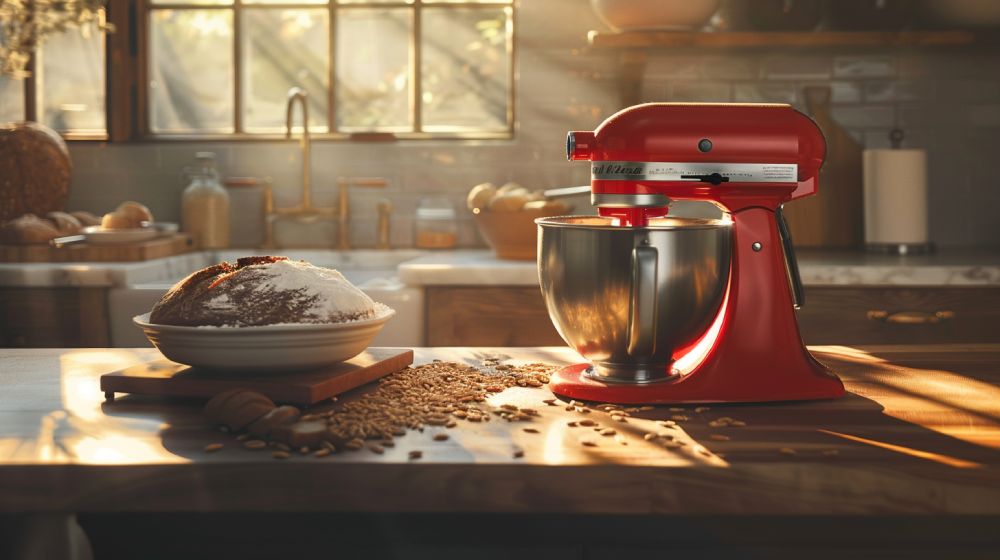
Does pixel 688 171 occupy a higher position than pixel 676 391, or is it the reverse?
pixel 688 171

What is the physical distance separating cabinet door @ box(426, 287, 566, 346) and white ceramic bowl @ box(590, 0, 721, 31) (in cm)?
90

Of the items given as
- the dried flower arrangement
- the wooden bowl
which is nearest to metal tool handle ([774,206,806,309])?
the wooden bowl

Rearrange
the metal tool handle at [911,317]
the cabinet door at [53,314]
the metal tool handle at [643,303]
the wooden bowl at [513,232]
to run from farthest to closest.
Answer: the wooden bowl at [513,232], the cabinet door at [53,314], the metal tool handle at [911,317], the metal tool handle at [643,303]

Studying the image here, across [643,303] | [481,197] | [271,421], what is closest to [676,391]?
[643,303]

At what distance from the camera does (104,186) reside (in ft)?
11.2

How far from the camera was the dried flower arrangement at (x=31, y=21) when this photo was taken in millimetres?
3041

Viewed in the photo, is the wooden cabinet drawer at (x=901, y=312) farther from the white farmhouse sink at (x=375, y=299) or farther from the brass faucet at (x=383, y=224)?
the brass faucet at (x=383, y=224)

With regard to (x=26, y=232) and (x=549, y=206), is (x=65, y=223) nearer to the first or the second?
(x=26, y=232)

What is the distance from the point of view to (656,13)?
2918mm

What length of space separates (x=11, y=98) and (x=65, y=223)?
0.79 meters

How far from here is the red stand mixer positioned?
1.05 m

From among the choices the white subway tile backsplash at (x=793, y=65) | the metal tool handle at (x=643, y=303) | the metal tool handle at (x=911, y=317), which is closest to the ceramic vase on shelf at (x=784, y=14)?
the white subway tile backsplash at (x=793, y=65)

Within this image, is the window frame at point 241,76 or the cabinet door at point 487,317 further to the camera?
the window frame at point 241,76

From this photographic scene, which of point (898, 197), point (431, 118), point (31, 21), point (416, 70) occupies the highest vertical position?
point (31, 21)
